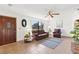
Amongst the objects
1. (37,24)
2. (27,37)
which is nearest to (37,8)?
(37,24)

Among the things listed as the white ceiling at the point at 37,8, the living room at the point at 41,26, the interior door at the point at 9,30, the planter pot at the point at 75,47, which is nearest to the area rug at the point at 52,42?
the living room at the point at 41,26

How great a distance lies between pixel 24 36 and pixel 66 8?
3.80ft

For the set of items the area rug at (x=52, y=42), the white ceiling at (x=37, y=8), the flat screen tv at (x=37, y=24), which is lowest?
the area rug at (x=52, y=42)

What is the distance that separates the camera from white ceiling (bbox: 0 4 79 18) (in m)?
2.15

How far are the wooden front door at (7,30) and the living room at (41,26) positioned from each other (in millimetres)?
23

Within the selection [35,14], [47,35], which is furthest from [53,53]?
[35,14]

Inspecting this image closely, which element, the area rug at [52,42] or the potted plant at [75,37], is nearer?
the potted plant at [75,37]

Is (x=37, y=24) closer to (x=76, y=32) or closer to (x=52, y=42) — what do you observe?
(x=52, y=42)

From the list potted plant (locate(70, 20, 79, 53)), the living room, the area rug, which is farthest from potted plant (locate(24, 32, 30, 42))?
potted plant (locate(70, 20, 79, 53))

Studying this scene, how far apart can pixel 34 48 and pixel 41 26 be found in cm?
55

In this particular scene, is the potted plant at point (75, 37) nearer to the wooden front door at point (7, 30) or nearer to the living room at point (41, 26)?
the living room at point (41, 26)

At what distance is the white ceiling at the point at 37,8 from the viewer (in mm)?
2150
